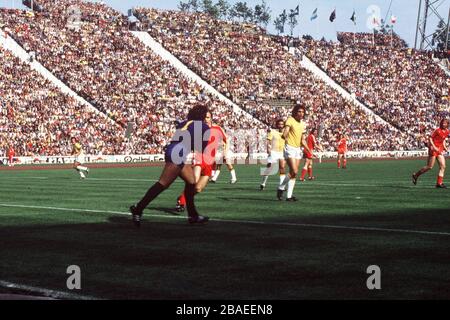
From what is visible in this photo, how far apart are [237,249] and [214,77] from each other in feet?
202

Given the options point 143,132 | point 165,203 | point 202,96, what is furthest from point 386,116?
point 165,203

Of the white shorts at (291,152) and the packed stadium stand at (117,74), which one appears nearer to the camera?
the white shorts at (291,152)

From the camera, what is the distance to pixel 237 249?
1045 centimetres

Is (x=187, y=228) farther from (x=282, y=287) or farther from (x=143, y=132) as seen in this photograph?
(x=143, y=132)

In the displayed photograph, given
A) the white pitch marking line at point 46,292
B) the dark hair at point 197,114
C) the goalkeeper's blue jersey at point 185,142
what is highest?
the dark hair at point 197,114

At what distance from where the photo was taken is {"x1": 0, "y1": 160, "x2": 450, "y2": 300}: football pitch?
7.78 m

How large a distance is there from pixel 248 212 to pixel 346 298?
864cm

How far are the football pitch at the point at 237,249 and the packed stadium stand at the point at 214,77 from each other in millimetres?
40366

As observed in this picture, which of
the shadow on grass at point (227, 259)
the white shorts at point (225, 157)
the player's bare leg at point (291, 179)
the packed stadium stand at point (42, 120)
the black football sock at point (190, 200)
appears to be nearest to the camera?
the shadow on grass at point (227, 259)

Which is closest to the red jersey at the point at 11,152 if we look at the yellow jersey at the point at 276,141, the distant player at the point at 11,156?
the distant player at the point at 11,156

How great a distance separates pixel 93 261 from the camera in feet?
31.4

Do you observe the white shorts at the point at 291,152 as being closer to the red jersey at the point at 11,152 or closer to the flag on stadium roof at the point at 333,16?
the red jersey at the point at 11,152

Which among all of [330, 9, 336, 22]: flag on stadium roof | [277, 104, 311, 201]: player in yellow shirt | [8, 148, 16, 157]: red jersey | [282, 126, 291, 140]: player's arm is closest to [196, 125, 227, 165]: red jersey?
[282, 126, 291, 140]: player's arm

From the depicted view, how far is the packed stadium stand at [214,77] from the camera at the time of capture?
62.8 m
